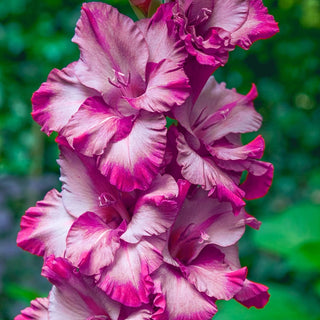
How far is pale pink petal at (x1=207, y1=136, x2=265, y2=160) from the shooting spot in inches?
30.5

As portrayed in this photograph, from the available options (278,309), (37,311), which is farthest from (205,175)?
(278,309)

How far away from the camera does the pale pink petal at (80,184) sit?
2.54 ft

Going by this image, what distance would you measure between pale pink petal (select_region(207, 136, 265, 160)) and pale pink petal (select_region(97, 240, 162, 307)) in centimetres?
17

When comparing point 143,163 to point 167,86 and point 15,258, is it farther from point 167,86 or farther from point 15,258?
point 15,258

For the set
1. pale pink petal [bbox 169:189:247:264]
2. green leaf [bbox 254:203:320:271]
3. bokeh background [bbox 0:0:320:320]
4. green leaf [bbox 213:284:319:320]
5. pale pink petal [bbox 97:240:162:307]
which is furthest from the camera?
bokeh background [bbox 0:0:320:320]

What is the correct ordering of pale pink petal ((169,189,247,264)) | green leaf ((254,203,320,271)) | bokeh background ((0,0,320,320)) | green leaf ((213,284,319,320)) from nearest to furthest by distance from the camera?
pale pink petal ((169,189,247,264)) → green leaf ((213,284,319,320)) → green leaf ((254,203,320,271)) → bokeh background ((0,0,320,320))

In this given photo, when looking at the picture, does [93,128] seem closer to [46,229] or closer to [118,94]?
[118,94]

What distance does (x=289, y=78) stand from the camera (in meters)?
2.82

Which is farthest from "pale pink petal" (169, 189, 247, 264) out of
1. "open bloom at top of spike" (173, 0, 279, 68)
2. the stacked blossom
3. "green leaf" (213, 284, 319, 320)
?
"green leaf" (213, 284, 319, 320)

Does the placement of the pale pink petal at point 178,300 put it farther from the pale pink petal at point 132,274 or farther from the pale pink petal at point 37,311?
the pale pink petal at point 37,311

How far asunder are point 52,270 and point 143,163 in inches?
8.3

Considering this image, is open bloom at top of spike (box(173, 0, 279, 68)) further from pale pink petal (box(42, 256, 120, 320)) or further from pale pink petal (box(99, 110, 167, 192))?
pale pink petal (box(42, 256, 120, 320))

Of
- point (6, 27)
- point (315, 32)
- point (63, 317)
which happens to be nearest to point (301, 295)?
point (315, 32)

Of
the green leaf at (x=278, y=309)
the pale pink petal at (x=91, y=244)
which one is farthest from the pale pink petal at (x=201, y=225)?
the green leaf at (x=278, y=309)
